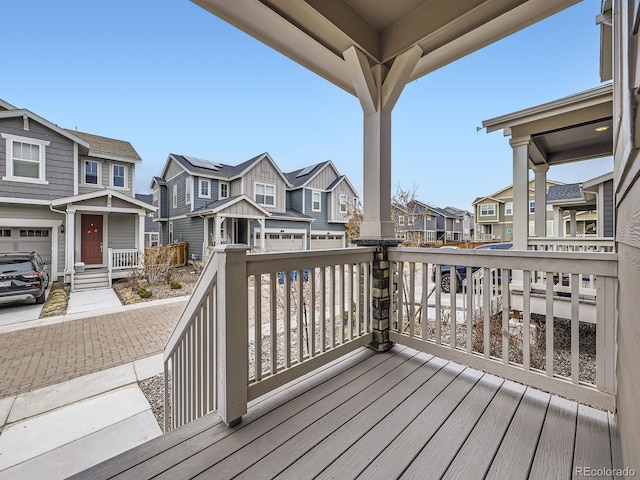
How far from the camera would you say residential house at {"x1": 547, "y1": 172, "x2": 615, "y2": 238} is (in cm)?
634

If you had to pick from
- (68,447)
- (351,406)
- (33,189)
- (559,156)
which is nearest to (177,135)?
(33,189)

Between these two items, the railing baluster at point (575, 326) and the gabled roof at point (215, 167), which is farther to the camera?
the gabled roof at point (215, 167)

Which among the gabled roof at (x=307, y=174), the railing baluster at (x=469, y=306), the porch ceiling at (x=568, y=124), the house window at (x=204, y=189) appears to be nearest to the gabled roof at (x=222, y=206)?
the house window at (x=204, y=189)

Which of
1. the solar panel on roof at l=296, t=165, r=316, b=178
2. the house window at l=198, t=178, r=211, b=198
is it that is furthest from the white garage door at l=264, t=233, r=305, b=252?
the solar panel on roof at l=296, t=165, r=316, b=178

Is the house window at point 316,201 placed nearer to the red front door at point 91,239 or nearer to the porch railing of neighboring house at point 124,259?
the porch railing of neighboring house at point 124,259

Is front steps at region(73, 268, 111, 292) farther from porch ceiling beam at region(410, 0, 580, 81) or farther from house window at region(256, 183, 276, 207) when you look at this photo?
porch ceiling beam at region(410, 0, 580, 81)

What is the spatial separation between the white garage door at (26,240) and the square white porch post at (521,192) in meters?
11.4

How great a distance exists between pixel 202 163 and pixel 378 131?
1134cm

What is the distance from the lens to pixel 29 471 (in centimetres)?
198

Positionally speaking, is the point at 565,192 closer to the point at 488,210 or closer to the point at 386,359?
the point at 488,210

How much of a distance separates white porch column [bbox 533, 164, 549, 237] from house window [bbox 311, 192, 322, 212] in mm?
9083

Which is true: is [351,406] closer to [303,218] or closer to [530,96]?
[530,96]

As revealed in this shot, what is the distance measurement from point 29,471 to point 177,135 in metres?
8.20

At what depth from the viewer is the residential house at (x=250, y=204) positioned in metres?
10.9
